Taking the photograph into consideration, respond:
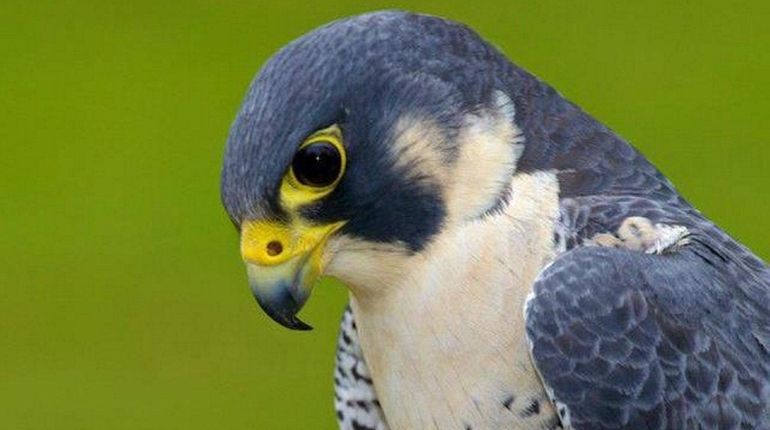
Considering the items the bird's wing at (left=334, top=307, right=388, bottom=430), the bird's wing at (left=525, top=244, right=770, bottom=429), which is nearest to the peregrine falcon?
the bird's wing at (left=525, top=244, right=770, bottom=429)

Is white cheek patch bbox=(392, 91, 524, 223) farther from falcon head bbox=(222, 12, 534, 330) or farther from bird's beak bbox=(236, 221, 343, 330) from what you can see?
bird's beak bbox=(236, 221, 343, 330)

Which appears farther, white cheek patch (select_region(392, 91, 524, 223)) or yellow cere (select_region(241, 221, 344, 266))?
white cheek patch (select_region(392, 91, 524, 223))

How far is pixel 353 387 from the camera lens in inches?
213

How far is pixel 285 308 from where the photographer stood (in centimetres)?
468

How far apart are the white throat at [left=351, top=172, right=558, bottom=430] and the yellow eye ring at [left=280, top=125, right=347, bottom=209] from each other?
29 centimetres

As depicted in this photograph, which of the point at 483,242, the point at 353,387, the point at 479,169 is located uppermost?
the point at 479,169

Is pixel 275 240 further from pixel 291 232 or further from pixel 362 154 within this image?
pixel 362 154

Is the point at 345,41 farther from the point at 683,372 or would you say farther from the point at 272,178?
the point at 683,372

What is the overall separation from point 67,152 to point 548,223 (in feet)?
22.2

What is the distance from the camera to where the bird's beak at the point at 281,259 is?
15.3 feet

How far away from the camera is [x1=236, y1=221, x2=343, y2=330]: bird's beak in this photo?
466 cm

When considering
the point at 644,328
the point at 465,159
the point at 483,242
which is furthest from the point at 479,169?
the point at 644,328

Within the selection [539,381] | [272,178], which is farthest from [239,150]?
[539,381]

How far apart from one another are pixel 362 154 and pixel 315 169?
0.14 meters
